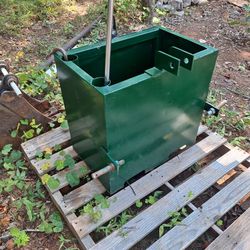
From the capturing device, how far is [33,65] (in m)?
3.03

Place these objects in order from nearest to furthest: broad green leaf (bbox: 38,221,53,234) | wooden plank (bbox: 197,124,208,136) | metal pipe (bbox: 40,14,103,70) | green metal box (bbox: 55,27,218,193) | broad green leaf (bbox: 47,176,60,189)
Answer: green metal box (bbox: 55,27,218,193), broad green leaf (bbox: 38,221,53,234), broad green leaf (bbox: 47,176,60,189), wooden plank (bbox: 197,124,208,136), metal pipe (bbox: 40,14,103,70)

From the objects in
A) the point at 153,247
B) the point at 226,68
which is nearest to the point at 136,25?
the point at 226,68

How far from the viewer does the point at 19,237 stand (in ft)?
5.18

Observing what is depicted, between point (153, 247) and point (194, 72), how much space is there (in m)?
0.97

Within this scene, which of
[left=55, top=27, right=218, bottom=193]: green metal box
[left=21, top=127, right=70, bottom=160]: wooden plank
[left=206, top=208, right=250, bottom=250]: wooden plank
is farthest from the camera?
[left=21, top=127, right=70, bottom=160]: wooden plank

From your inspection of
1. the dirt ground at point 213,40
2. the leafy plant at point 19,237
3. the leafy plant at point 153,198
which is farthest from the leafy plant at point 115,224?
the dirt ground at point 213,40

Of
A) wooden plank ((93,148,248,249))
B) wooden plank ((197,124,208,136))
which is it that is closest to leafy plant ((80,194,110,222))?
wooden plank ((93,148,248,249))

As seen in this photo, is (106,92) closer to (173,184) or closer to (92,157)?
(92,157)

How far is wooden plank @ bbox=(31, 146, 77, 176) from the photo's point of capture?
5.98 feet

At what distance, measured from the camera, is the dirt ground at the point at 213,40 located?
111 inches

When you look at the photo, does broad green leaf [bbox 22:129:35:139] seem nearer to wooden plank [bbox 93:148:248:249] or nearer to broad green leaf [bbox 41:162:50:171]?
broad green leaf [bbox 41:162:50:171]

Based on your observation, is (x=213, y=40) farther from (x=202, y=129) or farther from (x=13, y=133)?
(x=13, y=133)

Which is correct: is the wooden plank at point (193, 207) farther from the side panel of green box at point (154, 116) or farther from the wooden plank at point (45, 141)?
the wooden plank at point (45, 141)

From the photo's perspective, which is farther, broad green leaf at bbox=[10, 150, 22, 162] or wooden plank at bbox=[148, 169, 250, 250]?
broad green leaf at bbox=[10, 150, 22, 162]
